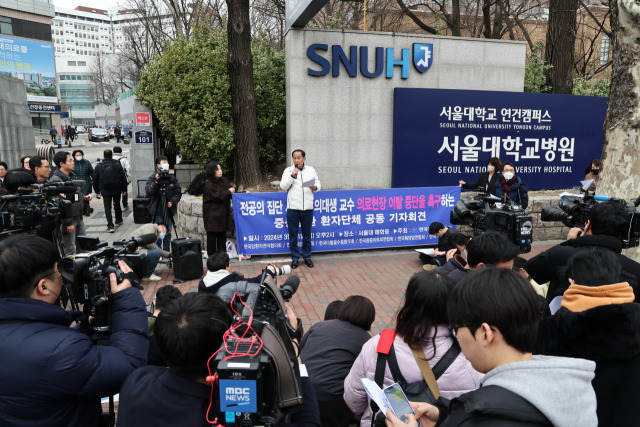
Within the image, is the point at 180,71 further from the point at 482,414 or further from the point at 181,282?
the point at 482,414

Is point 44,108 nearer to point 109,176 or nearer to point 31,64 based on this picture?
point 31,64

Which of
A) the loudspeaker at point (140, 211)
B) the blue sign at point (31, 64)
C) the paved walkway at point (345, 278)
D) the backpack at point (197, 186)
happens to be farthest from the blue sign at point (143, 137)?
the blue sign at point (31, 64)

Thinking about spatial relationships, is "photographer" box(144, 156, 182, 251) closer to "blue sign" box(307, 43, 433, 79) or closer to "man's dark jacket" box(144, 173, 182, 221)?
"man's dark jacket" box(144, 173, 182, 221)

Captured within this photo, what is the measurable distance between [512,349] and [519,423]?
0.91 feet

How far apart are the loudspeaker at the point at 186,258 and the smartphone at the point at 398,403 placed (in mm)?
5756

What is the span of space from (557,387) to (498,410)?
0.20 metres

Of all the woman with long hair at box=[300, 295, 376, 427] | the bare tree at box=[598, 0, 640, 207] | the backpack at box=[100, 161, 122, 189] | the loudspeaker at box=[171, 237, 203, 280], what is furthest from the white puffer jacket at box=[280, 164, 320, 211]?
the backpack at box=[100, 161, 122, 189]

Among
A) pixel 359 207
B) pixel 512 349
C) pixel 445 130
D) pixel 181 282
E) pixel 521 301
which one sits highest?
pixel 445 130

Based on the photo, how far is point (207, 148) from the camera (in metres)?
10.2

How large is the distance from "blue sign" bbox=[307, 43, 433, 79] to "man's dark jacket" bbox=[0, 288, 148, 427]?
806cm

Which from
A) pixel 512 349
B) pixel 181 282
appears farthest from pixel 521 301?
pixel 181 282

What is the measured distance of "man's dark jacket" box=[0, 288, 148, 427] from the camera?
181 centimetres

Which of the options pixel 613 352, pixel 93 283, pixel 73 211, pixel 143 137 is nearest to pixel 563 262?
pixel 613 352

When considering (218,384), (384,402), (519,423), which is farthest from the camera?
(384,402)
